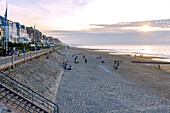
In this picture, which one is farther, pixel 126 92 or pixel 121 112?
pixel 126 92

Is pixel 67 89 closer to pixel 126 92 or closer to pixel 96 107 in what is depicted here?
pixel 96 107

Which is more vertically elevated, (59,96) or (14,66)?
(14,66)

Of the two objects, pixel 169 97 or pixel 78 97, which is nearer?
pixel 78 97

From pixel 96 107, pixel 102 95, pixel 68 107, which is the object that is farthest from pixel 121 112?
pixel 68 107

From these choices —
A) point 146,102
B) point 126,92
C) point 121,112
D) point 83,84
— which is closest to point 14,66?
point 83,84

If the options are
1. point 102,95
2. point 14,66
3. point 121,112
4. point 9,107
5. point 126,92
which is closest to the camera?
point 9,107

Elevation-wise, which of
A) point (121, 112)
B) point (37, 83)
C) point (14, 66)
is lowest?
point (121, 112)

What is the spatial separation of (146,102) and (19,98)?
1203 centimetres

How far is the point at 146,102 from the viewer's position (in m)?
14.5

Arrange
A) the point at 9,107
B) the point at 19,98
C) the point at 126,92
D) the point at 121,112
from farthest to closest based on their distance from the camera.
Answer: the point at 126,92 < the point at 121,112 < the point at 19,98 < the point at 9,107

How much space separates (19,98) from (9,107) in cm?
172

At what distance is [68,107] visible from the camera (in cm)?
1280

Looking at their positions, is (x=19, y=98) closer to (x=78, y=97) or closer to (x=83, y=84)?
(x=78, y=97)

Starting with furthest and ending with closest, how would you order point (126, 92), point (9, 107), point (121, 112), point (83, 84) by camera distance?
point (83, 84)
point (126, 92)
point (121, 112)
point (9, 107)
